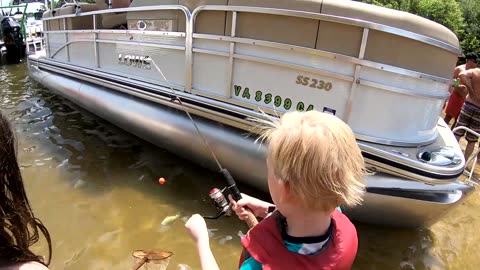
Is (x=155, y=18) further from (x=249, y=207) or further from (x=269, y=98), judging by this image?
(x=249, y=207)

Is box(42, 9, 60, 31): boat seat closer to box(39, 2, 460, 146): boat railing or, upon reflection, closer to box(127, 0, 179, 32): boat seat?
box(127, 0, 179, 32): boat seat

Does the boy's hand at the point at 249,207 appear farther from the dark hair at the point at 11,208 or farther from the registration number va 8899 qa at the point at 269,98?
the registration number va 8899 qa at the point at 269,98

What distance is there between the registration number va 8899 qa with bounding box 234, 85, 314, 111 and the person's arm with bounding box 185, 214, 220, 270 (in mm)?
2444

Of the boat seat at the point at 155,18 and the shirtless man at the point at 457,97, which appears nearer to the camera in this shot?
the boat seat at the point at 155,18

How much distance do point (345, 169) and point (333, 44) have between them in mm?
2669

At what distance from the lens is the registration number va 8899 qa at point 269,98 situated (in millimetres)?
3893

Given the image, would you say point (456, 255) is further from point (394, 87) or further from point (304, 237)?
point (304, 237)

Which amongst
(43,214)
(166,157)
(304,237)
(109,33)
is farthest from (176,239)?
(109,33)

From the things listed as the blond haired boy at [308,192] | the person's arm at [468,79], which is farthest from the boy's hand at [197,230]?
the person's arm at [468,79]

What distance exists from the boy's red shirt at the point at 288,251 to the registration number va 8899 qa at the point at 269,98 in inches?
100

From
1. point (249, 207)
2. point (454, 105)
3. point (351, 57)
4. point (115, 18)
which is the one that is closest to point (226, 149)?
point (351, 57)

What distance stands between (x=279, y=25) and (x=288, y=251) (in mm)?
3009

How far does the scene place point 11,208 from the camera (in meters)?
1.11

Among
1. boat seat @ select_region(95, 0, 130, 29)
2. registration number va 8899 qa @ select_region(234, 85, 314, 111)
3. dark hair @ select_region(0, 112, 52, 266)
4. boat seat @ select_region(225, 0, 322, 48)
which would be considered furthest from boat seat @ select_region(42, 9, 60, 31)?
dark hair @ select_region(0, 112, 52, 266)
